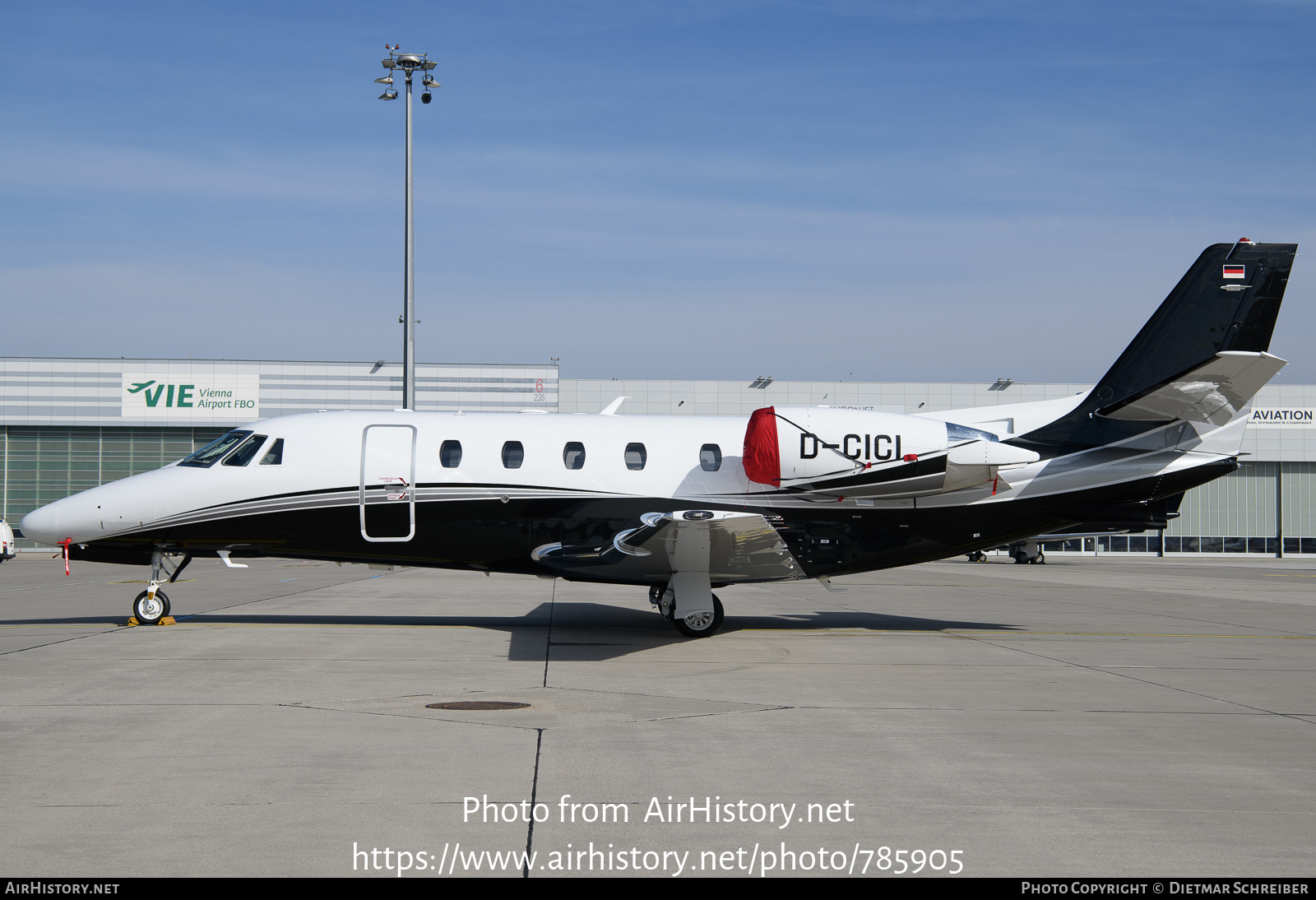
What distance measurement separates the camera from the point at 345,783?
644 centimetres

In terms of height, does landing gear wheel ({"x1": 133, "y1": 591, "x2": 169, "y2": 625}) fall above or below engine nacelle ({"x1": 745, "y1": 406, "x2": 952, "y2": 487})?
below

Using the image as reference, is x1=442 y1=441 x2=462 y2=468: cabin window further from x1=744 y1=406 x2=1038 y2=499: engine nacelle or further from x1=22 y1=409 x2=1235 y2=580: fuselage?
x1=744 y1=406 x2=1038 y2=499: engine nacelle

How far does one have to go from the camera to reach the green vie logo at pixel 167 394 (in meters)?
51.4

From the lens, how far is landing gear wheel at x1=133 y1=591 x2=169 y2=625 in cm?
1512

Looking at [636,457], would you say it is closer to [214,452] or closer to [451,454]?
[451,454]

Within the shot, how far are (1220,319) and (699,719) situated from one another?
1056cm

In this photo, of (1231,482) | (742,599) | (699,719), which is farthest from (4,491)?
(1231,482)

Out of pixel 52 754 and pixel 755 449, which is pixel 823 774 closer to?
pixel 52 754

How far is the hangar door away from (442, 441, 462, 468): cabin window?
0.40 m

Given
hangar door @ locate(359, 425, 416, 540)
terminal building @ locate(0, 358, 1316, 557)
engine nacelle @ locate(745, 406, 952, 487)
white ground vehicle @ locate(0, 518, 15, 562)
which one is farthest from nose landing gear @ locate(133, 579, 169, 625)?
terminal building @ locate(0, 358, 1316, 557)

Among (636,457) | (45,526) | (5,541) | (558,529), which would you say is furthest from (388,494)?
(5,541)

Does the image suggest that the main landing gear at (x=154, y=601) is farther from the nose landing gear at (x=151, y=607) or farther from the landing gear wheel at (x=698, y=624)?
the landing gear wheel at (x=698, y=624)

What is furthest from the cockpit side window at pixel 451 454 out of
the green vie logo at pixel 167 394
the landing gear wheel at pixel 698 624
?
the green vie logo at pixel 167 394

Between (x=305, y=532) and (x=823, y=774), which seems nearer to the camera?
(x=823, y=774)
